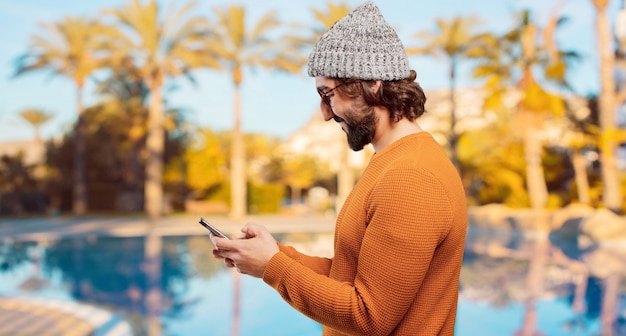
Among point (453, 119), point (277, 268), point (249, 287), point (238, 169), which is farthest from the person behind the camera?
point (238, 169)

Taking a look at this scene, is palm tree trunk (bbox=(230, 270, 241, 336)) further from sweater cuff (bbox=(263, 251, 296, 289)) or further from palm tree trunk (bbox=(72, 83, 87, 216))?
palm tree trunk (bbox=(72, 83, 87, 216))

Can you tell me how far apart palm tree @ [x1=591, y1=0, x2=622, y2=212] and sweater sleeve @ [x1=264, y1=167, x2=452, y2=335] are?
16495 mm

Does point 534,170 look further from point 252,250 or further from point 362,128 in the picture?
point 252,250

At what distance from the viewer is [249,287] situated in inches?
362

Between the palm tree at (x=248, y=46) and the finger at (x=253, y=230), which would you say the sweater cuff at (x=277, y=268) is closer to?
the finger at (x=253, y=230)

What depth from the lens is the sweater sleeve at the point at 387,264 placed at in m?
1.15

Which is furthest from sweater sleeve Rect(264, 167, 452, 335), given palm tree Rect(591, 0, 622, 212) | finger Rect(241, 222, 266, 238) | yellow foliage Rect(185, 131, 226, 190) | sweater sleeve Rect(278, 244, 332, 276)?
yellow foliage Rect(185, 131, 226, 190)

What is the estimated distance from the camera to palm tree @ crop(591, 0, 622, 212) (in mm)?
16406

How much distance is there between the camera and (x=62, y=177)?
26.9 metres

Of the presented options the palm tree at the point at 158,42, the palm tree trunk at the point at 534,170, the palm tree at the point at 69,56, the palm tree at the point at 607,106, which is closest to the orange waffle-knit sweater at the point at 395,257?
the palm tree at the point at 607,106

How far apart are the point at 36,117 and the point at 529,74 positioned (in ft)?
88.5

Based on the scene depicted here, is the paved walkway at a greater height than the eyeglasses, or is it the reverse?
the eyeglasses

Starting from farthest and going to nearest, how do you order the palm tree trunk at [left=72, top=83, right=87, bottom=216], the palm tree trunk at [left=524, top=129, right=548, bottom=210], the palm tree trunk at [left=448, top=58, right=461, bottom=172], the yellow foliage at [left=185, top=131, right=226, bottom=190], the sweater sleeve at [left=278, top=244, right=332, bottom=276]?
1. the yellow foliage at [left=185, top=131, right=226, bottom=190]
2. the palm tree trunk at [left=72, top=83, right=87, bottom=216]
3. the palm tree trunk at [left=448, top=58, right=461, bottom=172]
4. the palm tree trunk at [left=524, top=129, right=548, bottom=210]
5. the sweater sleeve at [left=278, top=244, right=332, bottom=276]

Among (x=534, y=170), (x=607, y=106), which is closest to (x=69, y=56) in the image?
(x=534, y=170)
